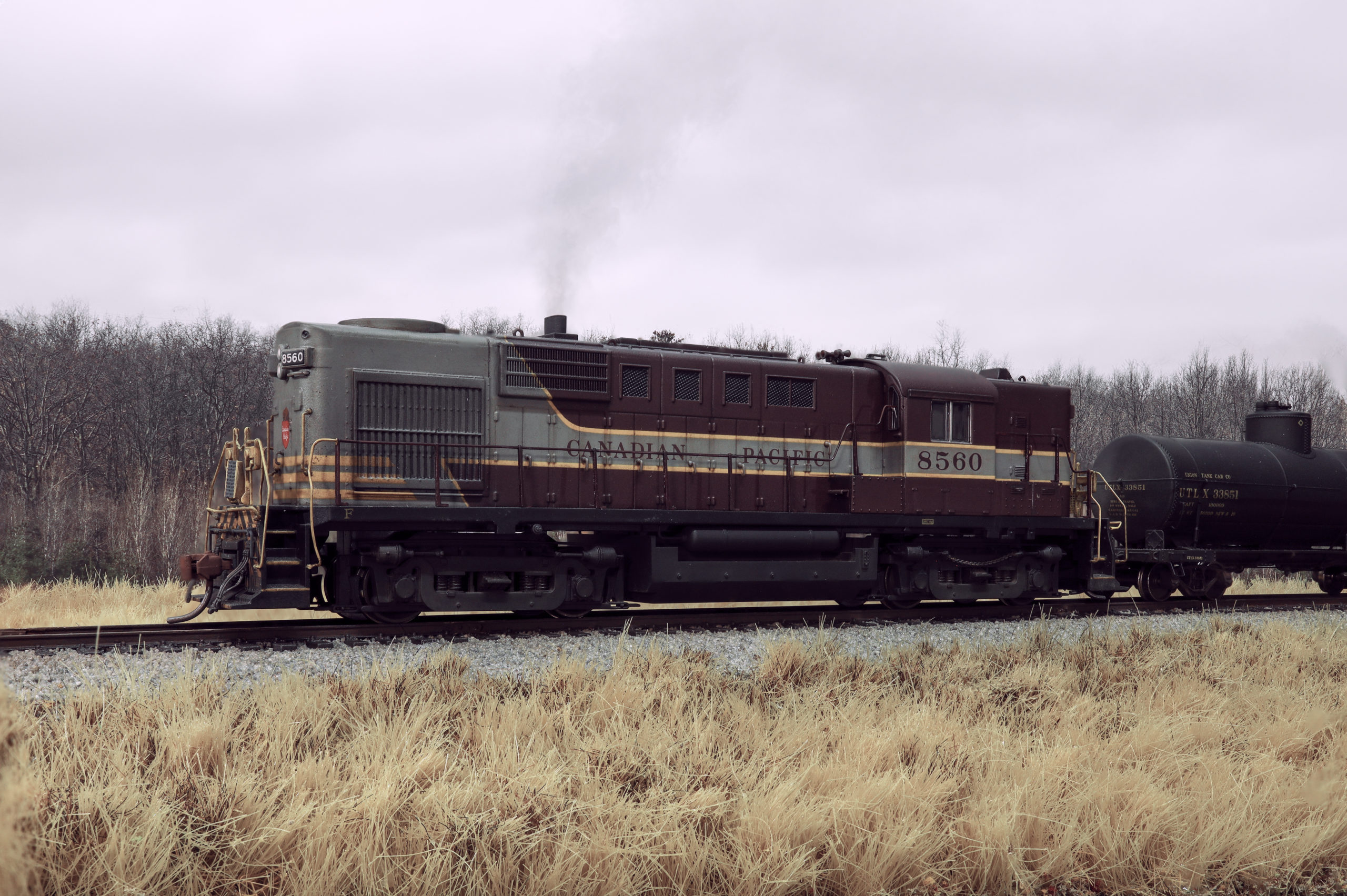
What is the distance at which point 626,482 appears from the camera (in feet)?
41.8

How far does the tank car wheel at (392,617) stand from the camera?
11375 millimetres

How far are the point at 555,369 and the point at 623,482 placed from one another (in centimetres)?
167

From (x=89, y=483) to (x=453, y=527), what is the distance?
96.5 ft

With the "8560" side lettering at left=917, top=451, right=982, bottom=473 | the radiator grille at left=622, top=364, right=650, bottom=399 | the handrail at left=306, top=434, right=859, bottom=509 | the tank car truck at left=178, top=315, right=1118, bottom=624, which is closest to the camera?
the handrail at left=306, top=434, right=859, bottom=509

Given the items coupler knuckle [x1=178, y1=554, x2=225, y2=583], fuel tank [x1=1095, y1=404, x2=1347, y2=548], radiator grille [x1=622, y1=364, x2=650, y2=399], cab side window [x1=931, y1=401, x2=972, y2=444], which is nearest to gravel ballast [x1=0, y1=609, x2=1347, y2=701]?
coupler knuckle [x1=178, y1=554, x2=225, y2=583]

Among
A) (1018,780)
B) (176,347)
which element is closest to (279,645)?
(1018,780)

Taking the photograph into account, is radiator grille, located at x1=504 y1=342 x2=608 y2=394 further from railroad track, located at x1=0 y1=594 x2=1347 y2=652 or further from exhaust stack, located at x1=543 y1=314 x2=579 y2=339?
railroad track, located at x1=0 y1=594 x2=1347 y2=652

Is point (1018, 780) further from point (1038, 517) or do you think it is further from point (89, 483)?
point (89, 483)

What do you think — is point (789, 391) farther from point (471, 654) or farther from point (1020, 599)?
point (471, 654)

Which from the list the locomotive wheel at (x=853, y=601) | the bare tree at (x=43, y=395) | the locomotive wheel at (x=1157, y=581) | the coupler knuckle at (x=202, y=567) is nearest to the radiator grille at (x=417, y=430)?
the coupler knuckle at (x=202, y=567)

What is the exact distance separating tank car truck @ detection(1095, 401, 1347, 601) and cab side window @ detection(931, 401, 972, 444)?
162 inches

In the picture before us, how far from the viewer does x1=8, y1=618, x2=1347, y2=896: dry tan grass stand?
15.0 feet

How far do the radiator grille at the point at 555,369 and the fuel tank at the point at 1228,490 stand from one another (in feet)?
31.9

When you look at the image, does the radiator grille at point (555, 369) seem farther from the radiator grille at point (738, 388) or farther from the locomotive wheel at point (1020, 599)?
the locomotive wheel at point (1020, 599)
